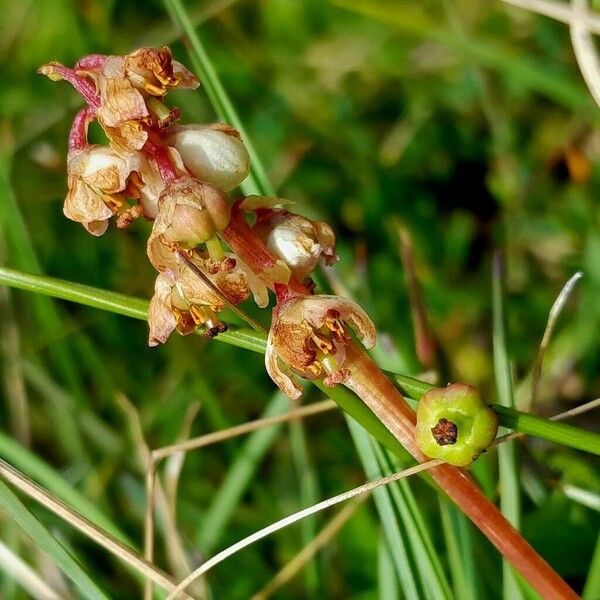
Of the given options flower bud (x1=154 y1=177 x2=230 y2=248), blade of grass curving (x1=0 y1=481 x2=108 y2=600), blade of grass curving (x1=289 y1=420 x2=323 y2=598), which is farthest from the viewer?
blade of grass curving (x1=289 y1=420 x2=323 y2=598)

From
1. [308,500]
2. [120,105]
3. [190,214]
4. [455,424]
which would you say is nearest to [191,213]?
[190,214]

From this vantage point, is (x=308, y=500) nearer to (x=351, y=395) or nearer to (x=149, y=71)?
(x=351, y=395)

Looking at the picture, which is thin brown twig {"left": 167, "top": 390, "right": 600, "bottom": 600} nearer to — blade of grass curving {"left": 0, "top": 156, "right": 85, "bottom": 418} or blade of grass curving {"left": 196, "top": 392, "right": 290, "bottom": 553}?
blade of grass curving {"left": 196, "top": 392, "right": 290, "bottom": 553}

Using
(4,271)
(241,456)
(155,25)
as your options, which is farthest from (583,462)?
(155,25)

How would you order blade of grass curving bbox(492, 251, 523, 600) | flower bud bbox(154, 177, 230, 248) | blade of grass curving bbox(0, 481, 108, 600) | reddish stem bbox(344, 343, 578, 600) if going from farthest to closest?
blade of grass curving bbox(492, 251, 523, 600) → blade of grass curving bbox(0, 481, 108, 600) → reddish stem bbox(344, 343, 578, 600) → flower bud bbox(154, 177, 230, 248)

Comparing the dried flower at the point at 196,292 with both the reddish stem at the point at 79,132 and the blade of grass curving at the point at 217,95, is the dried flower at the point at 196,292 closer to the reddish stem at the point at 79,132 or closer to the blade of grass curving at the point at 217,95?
the reddish stem at the point at 79,132

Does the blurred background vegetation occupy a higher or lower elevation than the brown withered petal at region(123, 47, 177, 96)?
higher

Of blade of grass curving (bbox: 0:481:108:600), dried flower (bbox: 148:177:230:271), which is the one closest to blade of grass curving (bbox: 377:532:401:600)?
blade of grass curving (bbox: 0:481:108:600)

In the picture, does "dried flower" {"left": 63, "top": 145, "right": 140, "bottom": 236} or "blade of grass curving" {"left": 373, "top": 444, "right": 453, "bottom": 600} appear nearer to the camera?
"dried flower" {"left": 63, "top": 145, "right": 140, "bottom": 236}
